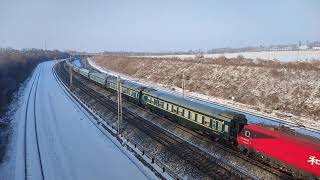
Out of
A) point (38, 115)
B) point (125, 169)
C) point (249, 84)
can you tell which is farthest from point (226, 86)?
point (125, 169)

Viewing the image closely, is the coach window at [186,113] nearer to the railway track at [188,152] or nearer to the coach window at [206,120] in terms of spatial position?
the railway track at [188,152]

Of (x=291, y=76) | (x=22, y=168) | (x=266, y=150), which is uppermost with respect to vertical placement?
(x=291, y=76)

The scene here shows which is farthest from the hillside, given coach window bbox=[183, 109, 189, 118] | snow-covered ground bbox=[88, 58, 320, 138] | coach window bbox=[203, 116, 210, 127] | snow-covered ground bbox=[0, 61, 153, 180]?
snow-covered ground bbox=[0, 61, 153, 180]

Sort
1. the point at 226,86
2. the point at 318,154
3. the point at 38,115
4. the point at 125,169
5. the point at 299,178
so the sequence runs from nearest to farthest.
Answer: the point at 318,154 < the point at 299,178 < the point at 125,169 < the point at 38,115 < the point at 226,86

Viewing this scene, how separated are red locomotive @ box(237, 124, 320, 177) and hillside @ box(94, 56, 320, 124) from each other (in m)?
18.4

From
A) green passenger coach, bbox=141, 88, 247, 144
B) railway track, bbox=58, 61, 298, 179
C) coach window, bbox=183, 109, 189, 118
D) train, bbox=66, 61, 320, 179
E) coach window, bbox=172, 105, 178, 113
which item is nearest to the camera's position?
train, bbox=66, 61, 320, 179

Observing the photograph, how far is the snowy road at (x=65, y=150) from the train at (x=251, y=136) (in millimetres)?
7828

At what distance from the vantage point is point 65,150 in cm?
2761

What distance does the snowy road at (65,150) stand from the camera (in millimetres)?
22594

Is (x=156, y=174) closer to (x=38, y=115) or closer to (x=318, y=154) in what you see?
(x=318, y=154)

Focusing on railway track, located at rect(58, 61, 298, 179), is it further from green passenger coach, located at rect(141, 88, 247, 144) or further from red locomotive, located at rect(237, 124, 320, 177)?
green passenger coach, located at rect(141, 88, 247, 144)

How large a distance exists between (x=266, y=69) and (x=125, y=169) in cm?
3883

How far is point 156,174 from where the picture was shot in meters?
21.8

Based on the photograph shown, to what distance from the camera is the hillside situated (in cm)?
4138
